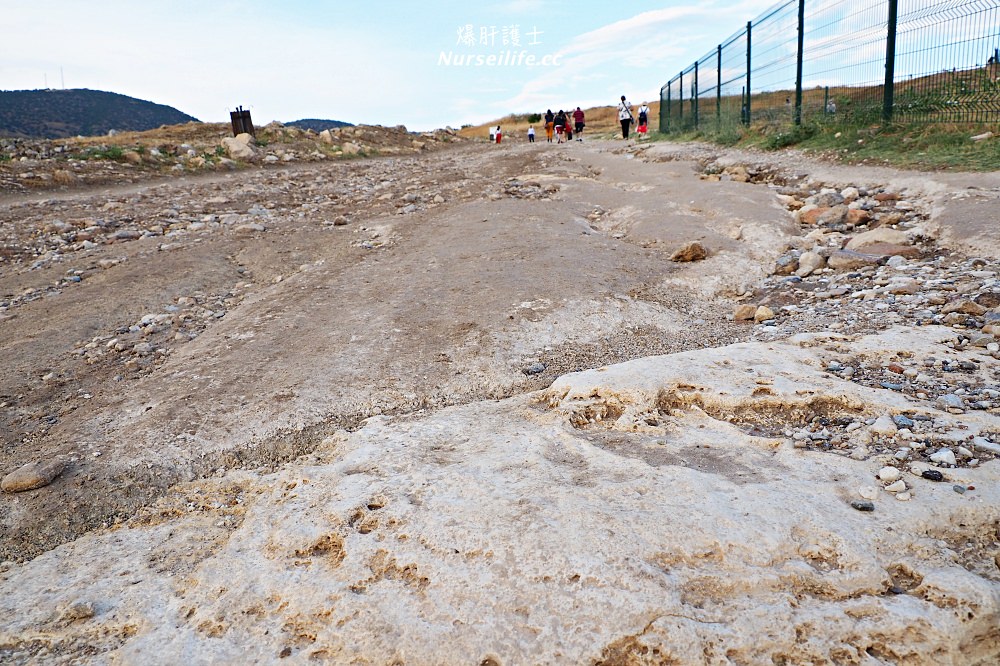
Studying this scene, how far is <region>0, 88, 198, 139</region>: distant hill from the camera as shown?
3394 cm

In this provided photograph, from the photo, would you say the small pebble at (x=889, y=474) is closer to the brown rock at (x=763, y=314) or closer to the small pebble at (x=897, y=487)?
the small pebble at (x=897, y=487)

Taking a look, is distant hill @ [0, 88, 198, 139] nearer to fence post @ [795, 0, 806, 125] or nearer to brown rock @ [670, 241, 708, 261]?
fence post @ [795, 0, 806, 125]

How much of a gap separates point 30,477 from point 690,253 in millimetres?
3679

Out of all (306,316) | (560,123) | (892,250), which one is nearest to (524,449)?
(306,316)

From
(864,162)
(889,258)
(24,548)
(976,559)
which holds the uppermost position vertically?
(864,162)

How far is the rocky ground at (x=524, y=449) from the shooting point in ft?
4.57

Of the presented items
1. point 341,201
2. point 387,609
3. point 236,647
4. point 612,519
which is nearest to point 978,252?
point 612,519

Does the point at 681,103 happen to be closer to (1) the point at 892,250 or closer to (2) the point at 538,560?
(1) the point at 892,250

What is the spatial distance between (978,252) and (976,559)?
9.46ft

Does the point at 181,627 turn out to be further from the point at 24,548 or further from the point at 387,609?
the point at 24,548

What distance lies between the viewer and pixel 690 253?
4.44m

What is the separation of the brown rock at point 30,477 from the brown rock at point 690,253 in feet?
11.6

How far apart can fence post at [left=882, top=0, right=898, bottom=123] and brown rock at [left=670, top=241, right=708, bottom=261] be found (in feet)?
15.3

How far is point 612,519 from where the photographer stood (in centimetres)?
162
